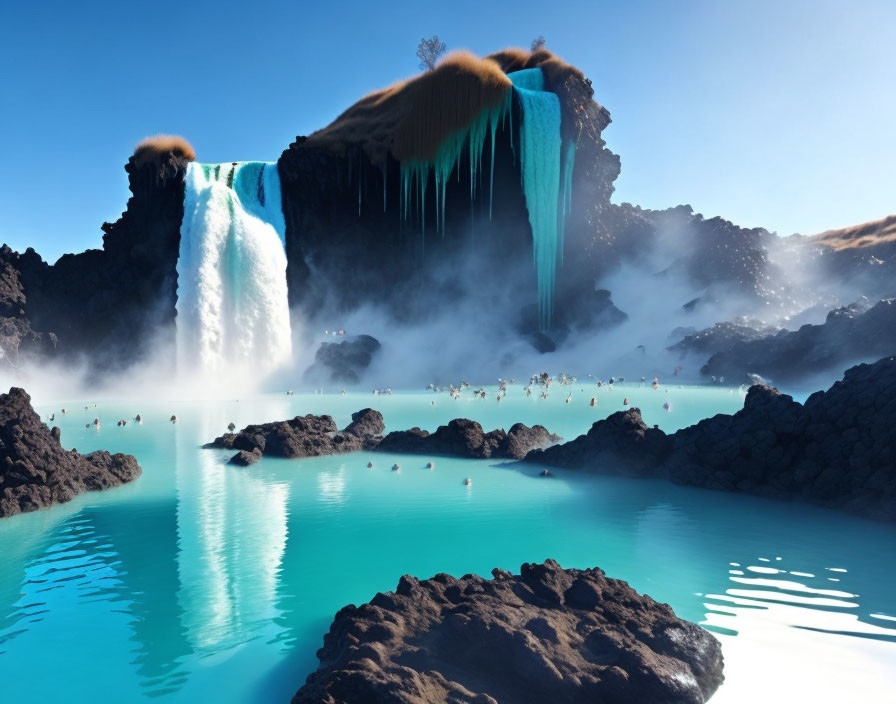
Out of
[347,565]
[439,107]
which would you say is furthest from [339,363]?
[347,565]

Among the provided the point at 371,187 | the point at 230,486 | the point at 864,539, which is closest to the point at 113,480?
the point at 230,486

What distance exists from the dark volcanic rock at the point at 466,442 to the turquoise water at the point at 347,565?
1054mm

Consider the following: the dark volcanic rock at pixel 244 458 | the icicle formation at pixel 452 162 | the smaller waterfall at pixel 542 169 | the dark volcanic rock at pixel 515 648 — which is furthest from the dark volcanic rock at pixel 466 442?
the smaller waterfall at pixel 542 169

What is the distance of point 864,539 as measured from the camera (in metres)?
8.82

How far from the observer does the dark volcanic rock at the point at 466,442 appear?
1574 cm

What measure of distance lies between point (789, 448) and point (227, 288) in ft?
99.6

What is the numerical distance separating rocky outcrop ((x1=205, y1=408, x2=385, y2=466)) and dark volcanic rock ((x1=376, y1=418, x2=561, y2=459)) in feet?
3.09

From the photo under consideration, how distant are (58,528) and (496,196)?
36.1 meters

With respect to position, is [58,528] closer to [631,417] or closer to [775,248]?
[631,417]

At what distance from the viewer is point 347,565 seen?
26.1ft

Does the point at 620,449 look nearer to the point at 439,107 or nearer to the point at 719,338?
the point at 719,338

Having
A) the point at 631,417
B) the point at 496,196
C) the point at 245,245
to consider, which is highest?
the point at 496,196

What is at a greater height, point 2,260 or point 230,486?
point 2,260

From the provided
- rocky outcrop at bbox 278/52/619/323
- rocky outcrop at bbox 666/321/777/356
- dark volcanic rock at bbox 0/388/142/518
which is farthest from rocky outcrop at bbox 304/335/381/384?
dark volcanic rock at bbox 0/388/142/518
